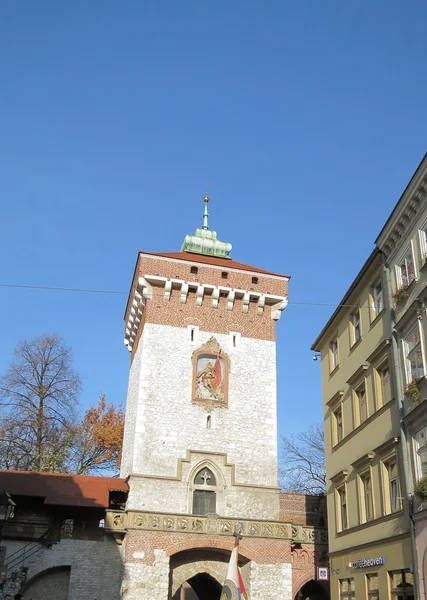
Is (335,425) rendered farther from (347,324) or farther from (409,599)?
(409,599)

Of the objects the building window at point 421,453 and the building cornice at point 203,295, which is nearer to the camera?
the building window at point 421,453

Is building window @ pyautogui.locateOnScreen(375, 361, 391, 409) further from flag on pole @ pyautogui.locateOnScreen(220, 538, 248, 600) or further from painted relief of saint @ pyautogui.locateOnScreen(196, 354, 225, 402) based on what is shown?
painted relief of saint @ pyautogui.locateOnScreen(196, 354, 225, 402)

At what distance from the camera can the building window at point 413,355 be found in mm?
16664

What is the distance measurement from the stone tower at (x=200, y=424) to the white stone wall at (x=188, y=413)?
47 millimetres

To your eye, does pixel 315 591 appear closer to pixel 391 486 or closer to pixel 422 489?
pixel 391 486

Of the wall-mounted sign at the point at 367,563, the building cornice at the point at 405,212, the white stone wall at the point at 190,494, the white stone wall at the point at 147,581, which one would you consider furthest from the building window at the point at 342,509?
the building cornice at the point at 405,212

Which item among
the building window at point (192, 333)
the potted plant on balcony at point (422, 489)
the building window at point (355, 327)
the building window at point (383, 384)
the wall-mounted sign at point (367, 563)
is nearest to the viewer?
the potted plant on balcony at point (422, 489)

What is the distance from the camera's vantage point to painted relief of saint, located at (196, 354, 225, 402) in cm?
3042

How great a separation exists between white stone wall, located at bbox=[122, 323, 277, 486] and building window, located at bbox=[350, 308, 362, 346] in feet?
30.2

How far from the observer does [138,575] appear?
84.4 feet

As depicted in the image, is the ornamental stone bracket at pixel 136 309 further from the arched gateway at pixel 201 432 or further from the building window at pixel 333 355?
the building window at pixel 333 355

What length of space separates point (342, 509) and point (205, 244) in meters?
20.1

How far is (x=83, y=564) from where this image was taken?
26.0 m

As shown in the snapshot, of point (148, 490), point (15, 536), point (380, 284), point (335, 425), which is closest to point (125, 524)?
point (148, 490)
